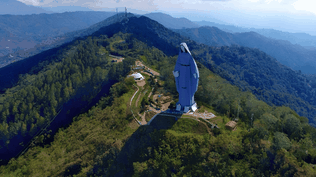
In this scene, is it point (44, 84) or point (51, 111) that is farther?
point (44, 84)

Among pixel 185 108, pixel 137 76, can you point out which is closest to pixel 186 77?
pixel 185 108

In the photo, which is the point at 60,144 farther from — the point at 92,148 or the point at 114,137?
the point at 114,137

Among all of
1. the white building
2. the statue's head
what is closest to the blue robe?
the statue's head

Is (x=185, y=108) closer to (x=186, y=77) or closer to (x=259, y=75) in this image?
(x=186, y=77)

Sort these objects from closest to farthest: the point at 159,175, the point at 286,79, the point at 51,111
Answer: the point at 159,175 → the point at 51,111 → the point at 286,79

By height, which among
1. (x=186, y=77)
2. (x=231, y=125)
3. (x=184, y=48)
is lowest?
(x=231, y=125)

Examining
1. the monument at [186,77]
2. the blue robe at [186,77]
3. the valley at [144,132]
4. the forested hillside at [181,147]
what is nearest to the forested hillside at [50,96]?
the valley at [144,132]

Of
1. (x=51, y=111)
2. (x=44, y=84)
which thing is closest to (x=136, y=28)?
(x=44, y=84)

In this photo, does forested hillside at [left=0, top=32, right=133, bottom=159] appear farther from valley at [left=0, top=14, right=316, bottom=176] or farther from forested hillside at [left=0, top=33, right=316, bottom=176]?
forested hillside at [left=0, top=33, right=316, bottom=176]
